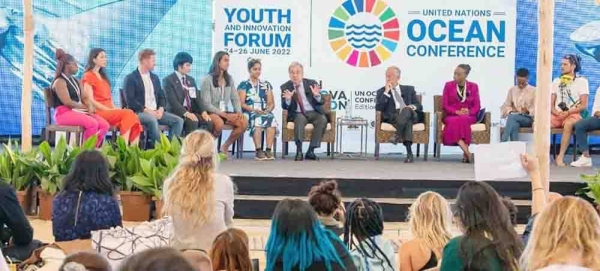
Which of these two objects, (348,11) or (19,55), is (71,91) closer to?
(19,55)

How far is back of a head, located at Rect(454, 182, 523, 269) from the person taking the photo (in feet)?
12.4

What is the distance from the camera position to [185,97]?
1037 cm

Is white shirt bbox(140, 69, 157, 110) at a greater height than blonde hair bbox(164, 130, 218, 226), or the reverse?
white shirt bbox(140, 69, 157, 110)

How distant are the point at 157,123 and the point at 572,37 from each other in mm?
4706

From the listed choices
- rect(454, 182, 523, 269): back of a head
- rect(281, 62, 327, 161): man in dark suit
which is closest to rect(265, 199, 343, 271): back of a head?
rect(454, 182, 523, 269): back of a head

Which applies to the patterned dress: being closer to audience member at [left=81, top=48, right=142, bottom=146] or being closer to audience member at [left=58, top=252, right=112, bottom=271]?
audience member at [left=81, top=48, right=142, bottom=146]

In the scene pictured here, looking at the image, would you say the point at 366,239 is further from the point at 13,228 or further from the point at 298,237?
the point at 13,228

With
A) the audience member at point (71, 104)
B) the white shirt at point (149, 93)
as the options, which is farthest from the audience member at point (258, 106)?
the audience member at point (71, 104)

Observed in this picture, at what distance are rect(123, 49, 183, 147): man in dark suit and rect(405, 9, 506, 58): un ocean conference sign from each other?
2833mm

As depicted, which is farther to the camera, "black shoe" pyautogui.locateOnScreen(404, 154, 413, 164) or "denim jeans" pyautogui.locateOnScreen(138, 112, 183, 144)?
"black shoe" pyautogui.locateOnScreen(404, 154, 413, 164)

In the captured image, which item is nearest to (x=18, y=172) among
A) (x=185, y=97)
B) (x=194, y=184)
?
(x=185, y=97)

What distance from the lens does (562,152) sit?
1034 cm

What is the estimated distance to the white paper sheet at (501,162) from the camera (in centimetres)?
477

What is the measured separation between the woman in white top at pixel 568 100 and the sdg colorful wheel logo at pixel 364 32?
1.90m
